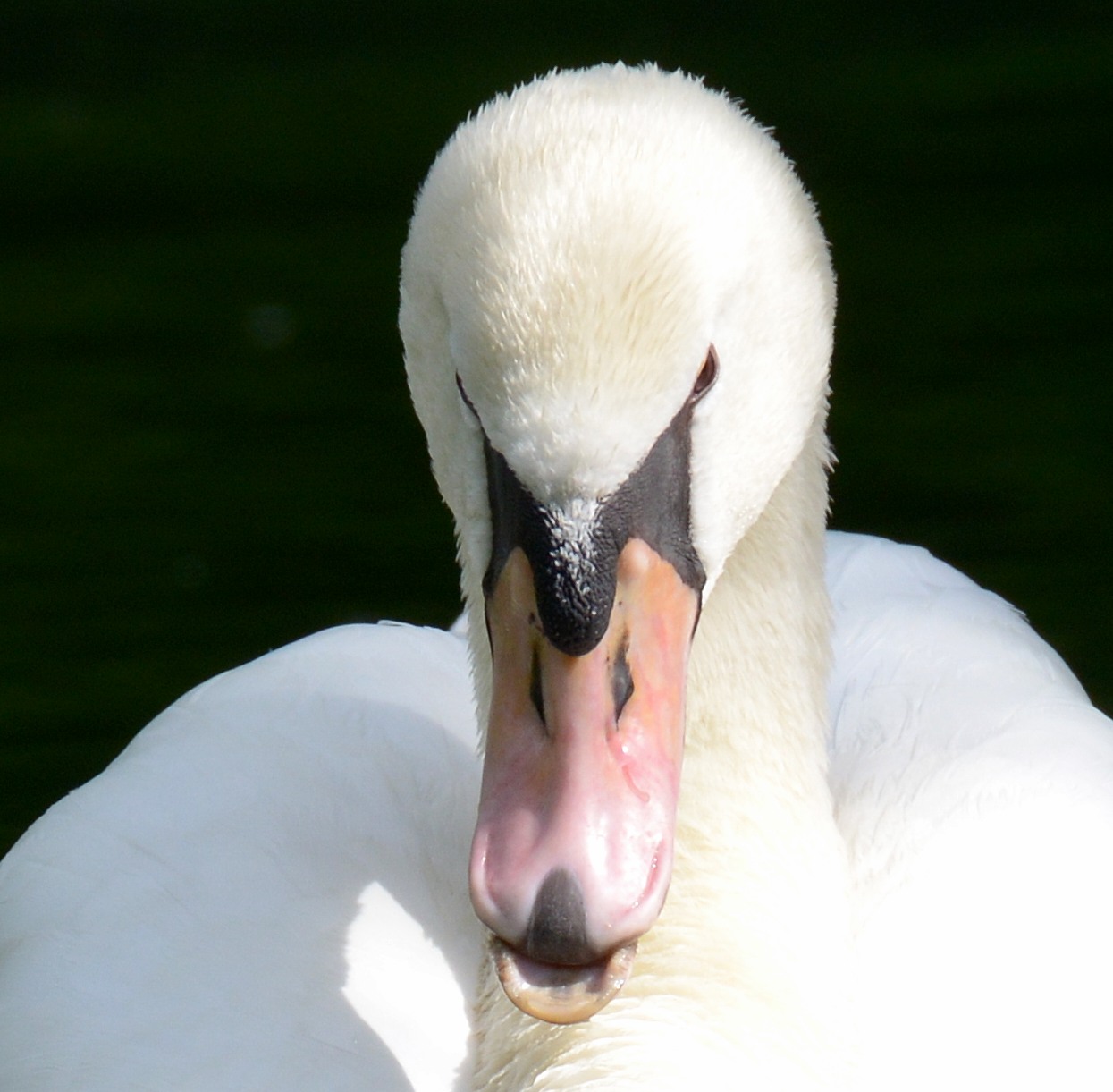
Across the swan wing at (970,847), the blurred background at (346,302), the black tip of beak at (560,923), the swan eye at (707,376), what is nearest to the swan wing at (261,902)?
the swan wing at (970,847)

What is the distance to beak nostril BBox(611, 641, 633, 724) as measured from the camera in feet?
8.30

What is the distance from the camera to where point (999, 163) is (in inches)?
344

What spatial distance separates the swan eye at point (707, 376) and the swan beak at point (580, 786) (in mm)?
205

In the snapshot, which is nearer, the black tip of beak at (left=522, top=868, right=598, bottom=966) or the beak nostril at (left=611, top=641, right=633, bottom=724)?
the black tip of beak at (left=522, top=868, right=598, bottom=966)

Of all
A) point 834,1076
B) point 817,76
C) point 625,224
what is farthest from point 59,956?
point 817,76

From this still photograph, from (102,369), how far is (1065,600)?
324cm

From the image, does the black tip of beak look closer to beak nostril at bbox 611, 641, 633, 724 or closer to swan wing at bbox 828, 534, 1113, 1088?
beak nostril at bbox 611, 641, 633, 724

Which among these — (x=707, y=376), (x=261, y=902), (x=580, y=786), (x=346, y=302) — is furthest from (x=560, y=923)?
(x=346, y=302)

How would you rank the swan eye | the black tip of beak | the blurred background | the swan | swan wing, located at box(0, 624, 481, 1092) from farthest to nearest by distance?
1. the blurred background
2. swan wing, located at box(0, 624, 481, 1092)
3. the swan eye
4. the swan
5. the black tip of beak

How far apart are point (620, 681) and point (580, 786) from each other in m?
0.14

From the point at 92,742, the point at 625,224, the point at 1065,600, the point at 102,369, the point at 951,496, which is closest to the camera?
the point at 625,224

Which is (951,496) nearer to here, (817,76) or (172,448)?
(172,448)

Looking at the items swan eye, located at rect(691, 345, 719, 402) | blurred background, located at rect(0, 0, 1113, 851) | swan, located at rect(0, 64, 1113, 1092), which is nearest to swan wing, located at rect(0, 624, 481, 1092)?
swan, located at rect(0, 64, 1113, 1092)

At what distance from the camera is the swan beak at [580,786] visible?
238 centimetres
